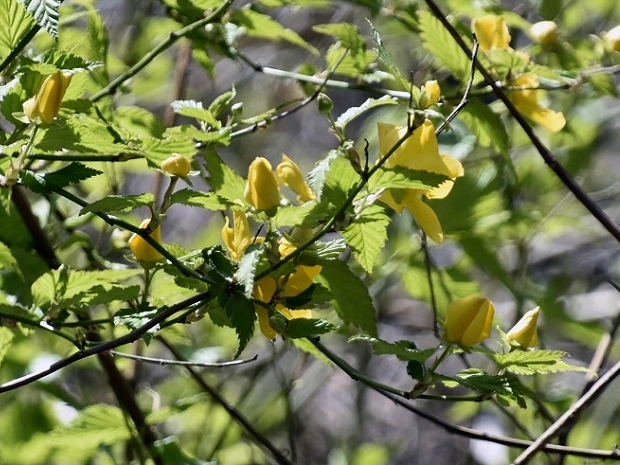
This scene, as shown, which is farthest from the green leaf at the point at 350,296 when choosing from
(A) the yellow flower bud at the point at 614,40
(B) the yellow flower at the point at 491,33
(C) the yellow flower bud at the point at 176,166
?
(A) the yellow flower bud at the point at 614,40

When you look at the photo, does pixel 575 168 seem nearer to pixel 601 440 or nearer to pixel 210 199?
pixel 601 440

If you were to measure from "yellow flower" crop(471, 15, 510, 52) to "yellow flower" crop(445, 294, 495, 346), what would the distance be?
37cm

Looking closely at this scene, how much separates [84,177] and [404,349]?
30 centimetres

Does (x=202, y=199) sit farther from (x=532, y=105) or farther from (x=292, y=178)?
(x=532, y=105)

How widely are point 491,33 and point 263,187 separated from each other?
42cm

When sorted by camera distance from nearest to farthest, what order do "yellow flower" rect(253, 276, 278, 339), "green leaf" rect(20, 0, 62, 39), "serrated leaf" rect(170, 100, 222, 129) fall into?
"green leaf" rect(20, 0, 62, 39) < "yellow flower" rect(253, 276, 278, 339) < "serrated leaf" rect(170, 100, 222, 129)

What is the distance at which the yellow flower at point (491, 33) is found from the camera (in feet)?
3.55

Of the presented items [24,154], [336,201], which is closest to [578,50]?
[336,201]

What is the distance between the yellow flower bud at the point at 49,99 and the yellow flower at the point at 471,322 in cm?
36

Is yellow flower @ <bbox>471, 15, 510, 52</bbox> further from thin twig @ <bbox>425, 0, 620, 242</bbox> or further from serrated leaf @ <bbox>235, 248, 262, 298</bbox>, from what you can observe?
serrated leaf @ <bbox>235, 248, 262, 298</bbox>

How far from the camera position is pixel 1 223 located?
3.62 ft

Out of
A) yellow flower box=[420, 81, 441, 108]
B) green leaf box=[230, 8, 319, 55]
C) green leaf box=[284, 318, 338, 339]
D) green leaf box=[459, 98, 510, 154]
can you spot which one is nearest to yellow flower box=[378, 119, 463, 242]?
yellow flower box=[420, 81, 441, 108]

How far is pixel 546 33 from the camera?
1231 millimetres

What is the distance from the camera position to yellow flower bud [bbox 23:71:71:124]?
0.74 meters
